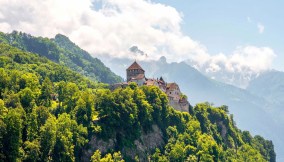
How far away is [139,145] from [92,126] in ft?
68.5

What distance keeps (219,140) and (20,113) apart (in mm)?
108500

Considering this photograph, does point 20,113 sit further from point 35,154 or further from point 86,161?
point 86,161

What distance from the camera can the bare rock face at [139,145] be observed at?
5069 inches

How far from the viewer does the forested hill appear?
4318 inches

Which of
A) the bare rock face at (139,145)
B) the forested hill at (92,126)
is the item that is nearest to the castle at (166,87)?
the forested hill at (92,126)

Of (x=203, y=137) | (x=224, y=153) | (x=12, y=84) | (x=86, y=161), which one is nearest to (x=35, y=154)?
(x=86, y=161)

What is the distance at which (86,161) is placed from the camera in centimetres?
12481

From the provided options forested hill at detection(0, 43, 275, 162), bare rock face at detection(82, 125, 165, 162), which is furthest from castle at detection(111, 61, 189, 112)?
bare rock face at detection(82, 125, 165, 162)

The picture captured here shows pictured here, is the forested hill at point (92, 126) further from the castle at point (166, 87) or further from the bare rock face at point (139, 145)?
the castle at point (166, 87)

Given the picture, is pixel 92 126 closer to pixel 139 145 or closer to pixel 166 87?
pixel 139 145

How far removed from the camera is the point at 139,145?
144875 millimetres

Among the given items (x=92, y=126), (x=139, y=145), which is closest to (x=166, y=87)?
(x=139, y=145)

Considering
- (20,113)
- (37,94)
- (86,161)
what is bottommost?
(86,161)

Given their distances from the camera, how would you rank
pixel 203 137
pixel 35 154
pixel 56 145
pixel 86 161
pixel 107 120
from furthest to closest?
pixel 203 137, pixel 107 120, pixel 86 161, pixel 56 145, pixel 35 154
